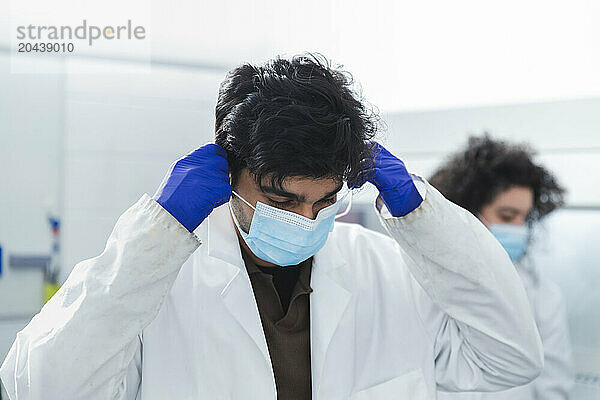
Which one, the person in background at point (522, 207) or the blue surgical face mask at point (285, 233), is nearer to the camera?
the blue surgical face mask at point (285, 233)

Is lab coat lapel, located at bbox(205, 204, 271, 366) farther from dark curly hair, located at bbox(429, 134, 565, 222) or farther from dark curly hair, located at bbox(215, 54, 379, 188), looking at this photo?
dark curly hair, located at bbox(429, 134, 565, 222)

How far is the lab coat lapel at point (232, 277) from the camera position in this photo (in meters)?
1.17

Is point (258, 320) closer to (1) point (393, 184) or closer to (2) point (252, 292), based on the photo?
(2) point (252, 292)

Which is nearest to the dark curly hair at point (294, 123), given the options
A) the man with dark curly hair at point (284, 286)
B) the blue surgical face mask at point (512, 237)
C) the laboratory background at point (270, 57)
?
the man with dark curly hair at point (284, 286)

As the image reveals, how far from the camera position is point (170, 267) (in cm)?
106

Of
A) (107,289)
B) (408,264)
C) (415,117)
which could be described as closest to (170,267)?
(107,289)

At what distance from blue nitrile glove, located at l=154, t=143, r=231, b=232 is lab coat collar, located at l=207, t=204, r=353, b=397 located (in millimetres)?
134

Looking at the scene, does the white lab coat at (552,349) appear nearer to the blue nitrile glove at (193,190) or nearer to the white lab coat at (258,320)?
the white lab coat at (258,320)

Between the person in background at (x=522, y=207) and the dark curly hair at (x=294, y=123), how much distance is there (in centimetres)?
93

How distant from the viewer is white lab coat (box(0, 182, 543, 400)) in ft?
3.40

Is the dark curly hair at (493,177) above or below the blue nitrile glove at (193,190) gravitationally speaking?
below

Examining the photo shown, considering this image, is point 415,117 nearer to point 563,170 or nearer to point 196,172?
point 563,170

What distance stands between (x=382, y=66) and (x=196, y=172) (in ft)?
4.47

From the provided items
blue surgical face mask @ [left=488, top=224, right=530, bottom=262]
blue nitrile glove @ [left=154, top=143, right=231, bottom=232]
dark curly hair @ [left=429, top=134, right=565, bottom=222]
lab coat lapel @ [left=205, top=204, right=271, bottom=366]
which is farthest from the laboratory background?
blue nitrile glove @ [left=154, top=143, right=231, bottom=232]
